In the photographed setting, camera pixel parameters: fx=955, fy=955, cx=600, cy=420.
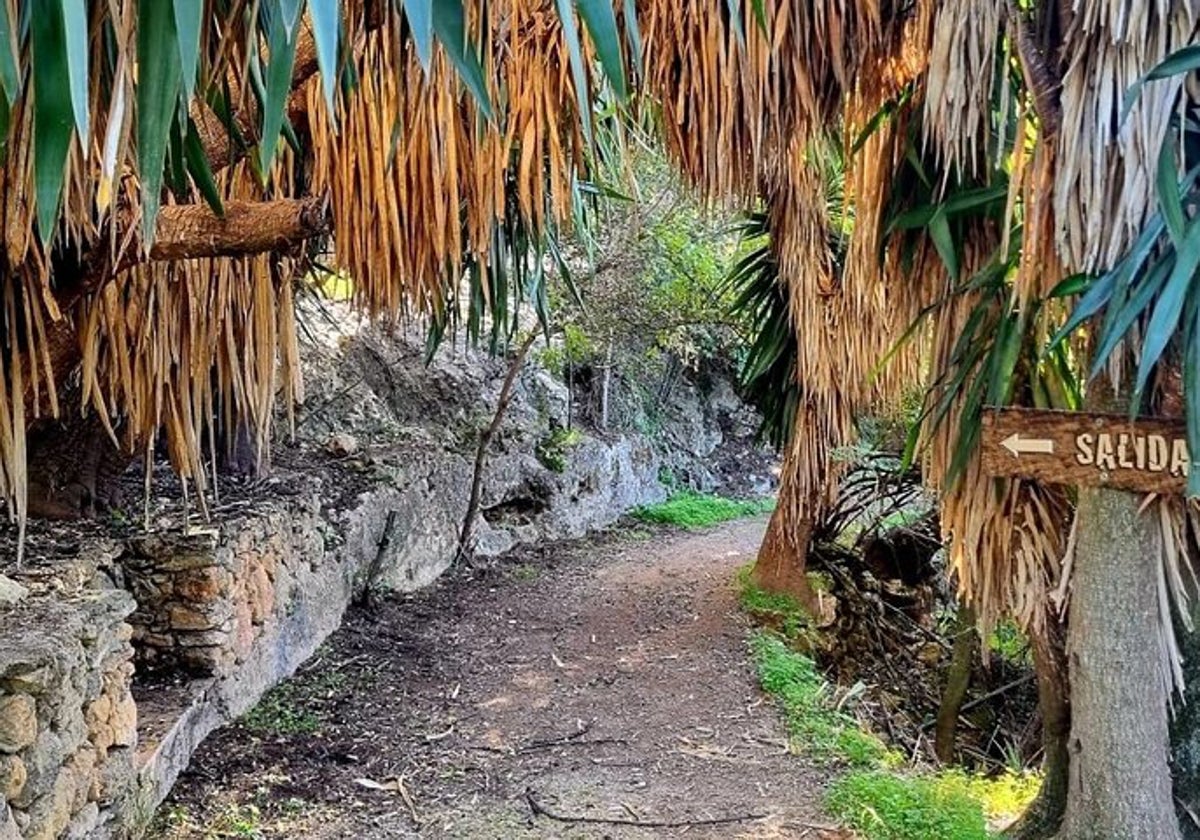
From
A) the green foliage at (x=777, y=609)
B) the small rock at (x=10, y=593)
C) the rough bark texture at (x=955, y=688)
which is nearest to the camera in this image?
the small rock at (x=10, y=593)

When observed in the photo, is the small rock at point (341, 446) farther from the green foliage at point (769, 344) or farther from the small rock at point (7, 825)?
the small rock at point (7, 825)

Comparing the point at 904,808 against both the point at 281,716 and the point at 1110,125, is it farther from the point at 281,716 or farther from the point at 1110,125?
the point at 281,716

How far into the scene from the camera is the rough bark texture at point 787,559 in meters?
6.31

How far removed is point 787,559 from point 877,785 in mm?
3170

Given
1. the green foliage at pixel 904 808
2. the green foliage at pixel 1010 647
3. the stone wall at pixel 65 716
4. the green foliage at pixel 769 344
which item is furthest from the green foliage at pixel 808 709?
the stone wall at pixel 65 716

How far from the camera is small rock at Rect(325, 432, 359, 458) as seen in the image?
248 inches

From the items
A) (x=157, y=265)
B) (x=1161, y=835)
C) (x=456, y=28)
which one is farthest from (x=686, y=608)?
(x=456, y=28)

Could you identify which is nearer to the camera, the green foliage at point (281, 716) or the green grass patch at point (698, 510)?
the green foliage at point (281, 716)

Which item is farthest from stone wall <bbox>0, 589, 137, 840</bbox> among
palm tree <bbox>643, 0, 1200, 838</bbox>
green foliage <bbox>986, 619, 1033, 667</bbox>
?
Result: green foliage <bbox>986, 619, 1033, 667</bbox>

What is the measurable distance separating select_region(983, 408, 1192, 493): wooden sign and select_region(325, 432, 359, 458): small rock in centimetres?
464

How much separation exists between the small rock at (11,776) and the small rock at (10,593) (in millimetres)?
531

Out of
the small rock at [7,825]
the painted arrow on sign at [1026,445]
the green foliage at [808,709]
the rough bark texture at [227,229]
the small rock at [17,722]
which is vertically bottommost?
the green foliage at [808,709]

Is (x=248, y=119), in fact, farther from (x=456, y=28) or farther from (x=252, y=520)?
(x=252, y=520)

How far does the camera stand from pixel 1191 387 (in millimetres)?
2035
